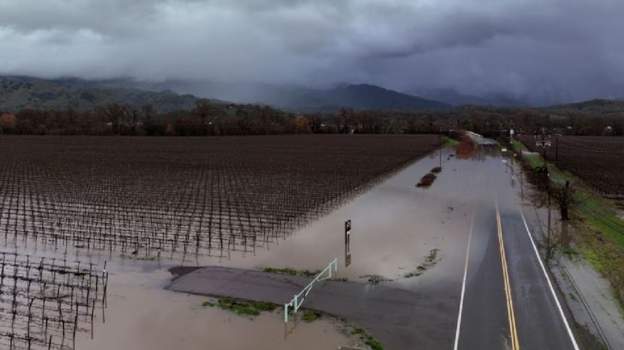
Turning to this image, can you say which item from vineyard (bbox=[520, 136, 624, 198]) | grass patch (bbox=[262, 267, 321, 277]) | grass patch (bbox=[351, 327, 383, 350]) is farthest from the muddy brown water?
vineyard (bbox=[520, 136, 624, 198])

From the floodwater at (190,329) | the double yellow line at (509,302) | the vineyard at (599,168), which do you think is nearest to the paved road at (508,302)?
the double yellow line at (509,302)

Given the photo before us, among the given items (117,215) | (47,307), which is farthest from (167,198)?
(47,307)

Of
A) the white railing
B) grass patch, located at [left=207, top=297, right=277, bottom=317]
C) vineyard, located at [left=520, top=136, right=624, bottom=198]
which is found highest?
vineyard, located at [left=520, top=136, right=624, bottom=198]

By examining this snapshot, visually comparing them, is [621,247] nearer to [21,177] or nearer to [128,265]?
[128,265]

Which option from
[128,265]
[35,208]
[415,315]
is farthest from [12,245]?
[415,315]

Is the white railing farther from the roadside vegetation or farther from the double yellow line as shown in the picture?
Answer: the roadside vegetation
